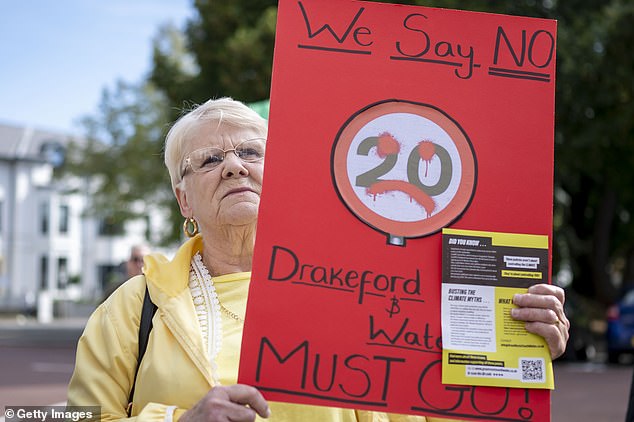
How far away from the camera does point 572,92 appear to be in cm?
1382

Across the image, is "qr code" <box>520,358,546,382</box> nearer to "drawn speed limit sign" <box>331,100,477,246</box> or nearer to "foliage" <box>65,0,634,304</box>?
"drawn speed limit sign" <box>331,100,477,246</box>

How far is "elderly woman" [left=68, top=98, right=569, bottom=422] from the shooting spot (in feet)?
7.06

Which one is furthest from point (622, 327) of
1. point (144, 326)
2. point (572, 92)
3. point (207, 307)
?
point (144, 326)

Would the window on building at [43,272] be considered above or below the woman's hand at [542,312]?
below

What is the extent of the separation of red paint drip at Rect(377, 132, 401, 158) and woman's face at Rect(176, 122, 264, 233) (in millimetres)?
461

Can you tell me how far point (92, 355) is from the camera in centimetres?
223


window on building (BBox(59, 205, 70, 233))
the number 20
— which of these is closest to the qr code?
the number 20

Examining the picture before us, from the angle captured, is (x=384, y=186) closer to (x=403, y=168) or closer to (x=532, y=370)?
(x=403, y=168)

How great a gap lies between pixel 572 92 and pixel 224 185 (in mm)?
12425

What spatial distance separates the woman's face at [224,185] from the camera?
7.68 feet

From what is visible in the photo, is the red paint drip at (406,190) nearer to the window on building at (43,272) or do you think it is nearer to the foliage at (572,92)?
the foliage at (572,92)

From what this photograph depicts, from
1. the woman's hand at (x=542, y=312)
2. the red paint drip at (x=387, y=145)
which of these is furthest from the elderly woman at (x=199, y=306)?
the red paint drip at (x=387, y=145)

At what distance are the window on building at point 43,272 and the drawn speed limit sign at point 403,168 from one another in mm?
50980

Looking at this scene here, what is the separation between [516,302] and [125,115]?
27.8 m
